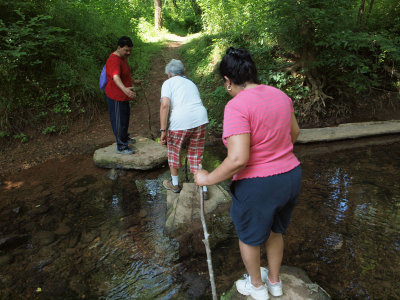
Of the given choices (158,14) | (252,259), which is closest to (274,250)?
(252,259)

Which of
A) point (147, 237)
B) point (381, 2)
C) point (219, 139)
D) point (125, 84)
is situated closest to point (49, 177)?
point (125, 84)

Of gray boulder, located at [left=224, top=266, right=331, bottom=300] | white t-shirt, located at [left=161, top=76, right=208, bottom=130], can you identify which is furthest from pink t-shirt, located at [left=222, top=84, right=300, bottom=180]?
white t-shirt, located at [left=161, top=76, right=208, bottom=130]

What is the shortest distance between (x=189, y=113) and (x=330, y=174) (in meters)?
2.83

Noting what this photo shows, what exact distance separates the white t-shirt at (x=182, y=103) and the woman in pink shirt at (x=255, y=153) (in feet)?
5.61

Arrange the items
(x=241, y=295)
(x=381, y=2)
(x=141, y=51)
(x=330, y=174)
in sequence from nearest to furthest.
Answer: (x=241, y=295) → (x=330, y=174) → (x=381, y=2) → (x=141, y=51)

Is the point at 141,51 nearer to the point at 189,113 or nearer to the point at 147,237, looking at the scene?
the point at 189,113

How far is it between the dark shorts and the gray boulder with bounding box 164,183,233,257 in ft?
4.81

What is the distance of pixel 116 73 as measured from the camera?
4.41 metres

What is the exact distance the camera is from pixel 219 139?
257 inches

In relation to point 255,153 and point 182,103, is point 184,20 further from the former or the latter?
point 255,153

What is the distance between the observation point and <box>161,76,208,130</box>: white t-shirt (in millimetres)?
3412

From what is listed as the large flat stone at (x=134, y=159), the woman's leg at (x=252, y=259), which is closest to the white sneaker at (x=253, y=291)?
the woman's leg at (x=252, y=259)

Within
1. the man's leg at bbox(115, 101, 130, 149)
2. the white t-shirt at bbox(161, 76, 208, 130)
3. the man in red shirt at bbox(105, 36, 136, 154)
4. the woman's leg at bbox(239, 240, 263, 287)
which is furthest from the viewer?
the man's leg at bbox(115, 101, 130, 149)

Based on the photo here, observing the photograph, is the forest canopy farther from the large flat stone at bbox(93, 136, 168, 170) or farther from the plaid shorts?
the plaid shorts
